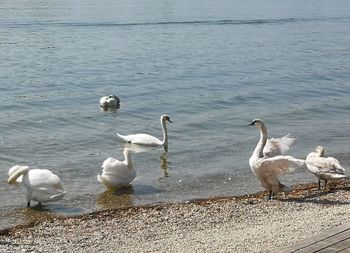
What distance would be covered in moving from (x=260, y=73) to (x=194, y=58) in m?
5.02

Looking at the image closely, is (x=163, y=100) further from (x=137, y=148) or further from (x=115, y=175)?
(x=115, y=175)

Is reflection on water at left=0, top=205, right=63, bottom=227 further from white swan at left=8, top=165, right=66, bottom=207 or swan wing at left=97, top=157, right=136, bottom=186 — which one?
swan wing at left=97, top=157, right=136, bottom=186

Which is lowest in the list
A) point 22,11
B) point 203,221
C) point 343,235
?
point 22,11

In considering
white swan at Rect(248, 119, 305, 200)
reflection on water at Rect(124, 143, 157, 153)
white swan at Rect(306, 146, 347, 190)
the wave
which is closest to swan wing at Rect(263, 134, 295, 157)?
white swan at Rect(306, 146, 347, 190)

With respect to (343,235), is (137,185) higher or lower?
lower

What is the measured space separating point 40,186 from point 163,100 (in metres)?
12.8

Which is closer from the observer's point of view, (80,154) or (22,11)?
(80,154)

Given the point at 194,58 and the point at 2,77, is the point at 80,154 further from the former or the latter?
the point at 194,58

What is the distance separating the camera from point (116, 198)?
13812 mm

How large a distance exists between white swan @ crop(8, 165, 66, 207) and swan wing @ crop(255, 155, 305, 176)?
3.64m

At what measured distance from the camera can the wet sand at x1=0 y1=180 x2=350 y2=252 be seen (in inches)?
382

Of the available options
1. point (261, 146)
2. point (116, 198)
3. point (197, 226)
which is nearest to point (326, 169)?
point (261, 146)

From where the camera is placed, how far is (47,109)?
76.2 feet

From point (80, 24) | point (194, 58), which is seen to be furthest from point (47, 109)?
point (80, 24)
